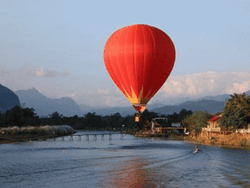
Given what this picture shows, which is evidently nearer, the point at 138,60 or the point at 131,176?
the point at 131,176

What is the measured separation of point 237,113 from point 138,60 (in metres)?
36.4

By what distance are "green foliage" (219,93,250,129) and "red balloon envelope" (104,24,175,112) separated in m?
32.8

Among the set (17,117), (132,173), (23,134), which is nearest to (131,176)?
(132,173)

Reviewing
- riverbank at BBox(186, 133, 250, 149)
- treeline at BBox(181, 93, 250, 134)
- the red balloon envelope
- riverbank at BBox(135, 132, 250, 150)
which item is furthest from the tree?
the red balloon envelope

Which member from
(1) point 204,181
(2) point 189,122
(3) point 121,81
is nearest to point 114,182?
(1) point 204,181

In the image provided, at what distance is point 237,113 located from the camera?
7438cm

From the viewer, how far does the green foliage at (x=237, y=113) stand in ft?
243

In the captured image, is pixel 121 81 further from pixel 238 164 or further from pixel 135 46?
pixel 238 164

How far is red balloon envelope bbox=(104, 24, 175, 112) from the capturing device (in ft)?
150

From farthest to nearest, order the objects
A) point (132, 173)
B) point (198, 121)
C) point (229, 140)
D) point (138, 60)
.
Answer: point (198, 121), point (229, 140), point (138, 60), point (132, 173)

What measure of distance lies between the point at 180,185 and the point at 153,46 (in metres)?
19.3

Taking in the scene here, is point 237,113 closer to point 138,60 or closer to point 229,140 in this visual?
point 229,140

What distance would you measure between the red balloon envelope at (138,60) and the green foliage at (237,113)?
1292 inches

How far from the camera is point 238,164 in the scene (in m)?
44.5
